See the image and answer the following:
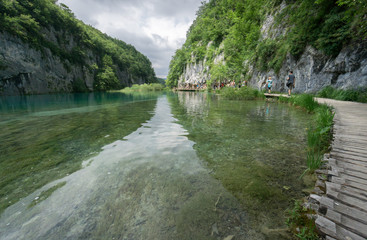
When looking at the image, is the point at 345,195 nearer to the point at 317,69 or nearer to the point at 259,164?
the point at 259,164

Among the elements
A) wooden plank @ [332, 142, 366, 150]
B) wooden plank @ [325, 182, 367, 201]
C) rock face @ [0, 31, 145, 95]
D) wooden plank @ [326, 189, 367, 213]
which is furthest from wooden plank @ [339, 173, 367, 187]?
rock face @ [0, 31, 145, 95]

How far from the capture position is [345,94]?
33.1ft

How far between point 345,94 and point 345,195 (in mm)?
12238

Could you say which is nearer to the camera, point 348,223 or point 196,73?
point 348,223

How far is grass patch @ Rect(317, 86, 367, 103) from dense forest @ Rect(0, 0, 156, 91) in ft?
165

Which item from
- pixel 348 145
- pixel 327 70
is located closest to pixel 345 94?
pixel 327 70

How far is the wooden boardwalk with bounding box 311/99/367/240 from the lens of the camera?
1.35 m

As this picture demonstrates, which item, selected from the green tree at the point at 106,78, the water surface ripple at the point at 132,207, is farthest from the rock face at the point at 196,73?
the water surface ripple at the point at 132,207

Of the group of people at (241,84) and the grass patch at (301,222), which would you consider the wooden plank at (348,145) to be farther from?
the group of people at (241,84)

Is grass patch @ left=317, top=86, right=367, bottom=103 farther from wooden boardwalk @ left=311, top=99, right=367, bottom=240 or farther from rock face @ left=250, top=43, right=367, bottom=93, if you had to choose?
wooden boardwalk @ left=311, top=99, right=367, bottom=240

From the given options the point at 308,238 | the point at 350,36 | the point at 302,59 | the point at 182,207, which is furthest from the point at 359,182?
the point at 302,59

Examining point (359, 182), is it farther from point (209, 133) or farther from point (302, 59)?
point (302, 59)

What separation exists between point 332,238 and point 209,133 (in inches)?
161

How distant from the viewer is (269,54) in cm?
2042
